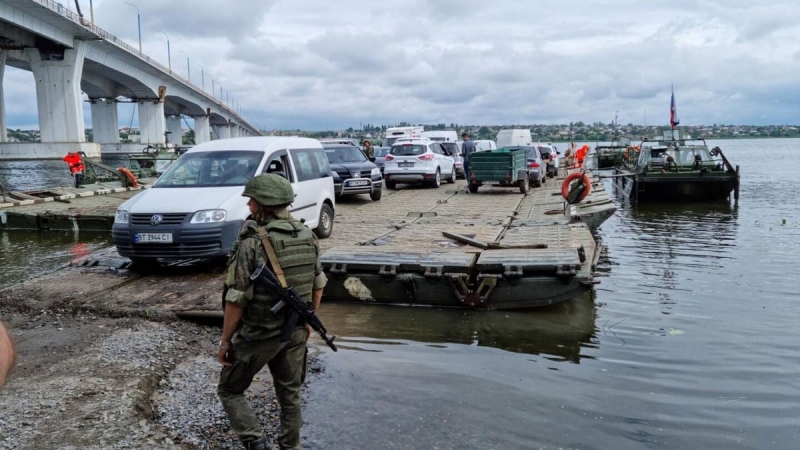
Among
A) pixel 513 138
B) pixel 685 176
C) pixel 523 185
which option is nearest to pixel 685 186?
pixel 685 176

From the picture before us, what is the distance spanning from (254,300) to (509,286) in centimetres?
461

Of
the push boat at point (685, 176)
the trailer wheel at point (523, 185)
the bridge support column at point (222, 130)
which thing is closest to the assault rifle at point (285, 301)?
the trailer wheel at point (523, 185)

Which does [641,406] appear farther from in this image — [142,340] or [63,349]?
[63,349]

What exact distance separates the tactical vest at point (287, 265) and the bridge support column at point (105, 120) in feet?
237

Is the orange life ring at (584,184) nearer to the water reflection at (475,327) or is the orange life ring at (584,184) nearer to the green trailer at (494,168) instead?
the green trailer at (494,168)

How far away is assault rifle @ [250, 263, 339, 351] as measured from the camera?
11.9 feet

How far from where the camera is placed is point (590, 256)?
9070 mm

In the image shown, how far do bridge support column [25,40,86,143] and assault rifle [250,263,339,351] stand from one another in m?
49.7

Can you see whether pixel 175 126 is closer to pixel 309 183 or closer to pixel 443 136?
pixel 443 136

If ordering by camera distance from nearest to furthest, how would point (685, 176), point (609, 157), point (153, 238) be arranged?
point (153, 238) → point (685, 176) → point (609, 157)

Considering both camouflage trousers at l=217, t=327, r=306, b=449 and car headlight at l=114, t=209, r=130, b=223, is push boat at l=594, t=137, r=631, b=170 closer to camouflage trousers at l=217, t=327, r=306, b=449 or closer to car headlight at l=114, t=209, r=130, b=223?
car headlight at l=114, t=209, r=130, b=223

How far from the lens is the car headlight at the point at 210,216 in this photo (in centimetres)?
849

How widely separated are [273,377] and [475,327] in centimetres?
396

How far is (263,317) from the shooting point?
370cm
